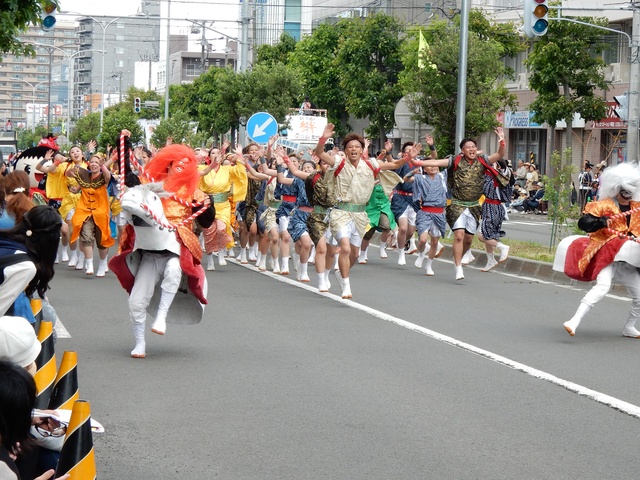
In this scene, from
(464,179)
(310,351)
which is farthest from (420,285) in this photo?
(310,351)

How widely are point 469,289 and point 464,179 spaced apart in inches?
76.8

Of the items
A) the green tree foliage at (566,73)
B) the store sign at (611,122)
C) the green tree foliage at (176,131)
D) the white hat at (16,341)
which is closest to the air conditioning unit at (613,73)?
the store sign at (611,122)

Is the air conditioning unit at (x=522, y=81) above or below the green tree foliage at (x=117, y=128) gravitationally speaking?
above

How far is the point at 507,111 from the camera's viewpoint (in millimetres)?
51438

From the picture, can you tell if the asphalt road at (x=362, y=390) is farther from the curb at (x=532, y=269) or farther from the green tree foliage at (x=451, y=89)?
the green tree foliage at (x=451, y=89)

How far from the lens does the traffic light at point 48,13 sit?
725 inches

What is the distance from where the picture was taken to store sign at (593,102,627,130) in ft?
138

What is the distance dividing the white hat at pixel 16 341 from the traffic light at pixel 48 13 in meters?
12.9

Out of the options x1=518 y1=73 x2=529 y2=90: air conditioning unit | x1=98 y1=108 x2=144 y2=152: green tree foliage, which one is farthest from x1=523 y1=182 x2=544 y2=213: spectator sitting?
x1=98 y1=108 x2=144 y2=152: green tree foliage

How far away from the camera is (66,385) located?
6.09 m

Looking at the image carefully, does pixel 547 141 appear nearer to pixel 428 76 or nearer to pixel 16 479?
pixel 428 76

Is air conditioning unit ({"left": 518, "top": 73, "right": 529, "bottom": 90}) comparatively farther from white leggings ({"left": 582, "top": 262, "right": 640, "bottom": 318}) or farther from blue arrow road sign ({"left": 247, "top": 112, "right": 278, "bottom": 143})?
white leggings ({"left": 582, "top": 262, "right": 640, "bottom": 318})

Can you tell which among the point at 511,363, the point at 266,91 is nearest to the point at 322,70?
the point at 266,91

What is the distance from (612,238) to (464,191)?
6.21 metres
